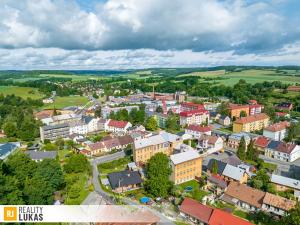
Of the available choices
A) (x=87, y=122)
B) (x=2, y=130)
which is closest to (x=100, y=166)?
(x=87, y=122)

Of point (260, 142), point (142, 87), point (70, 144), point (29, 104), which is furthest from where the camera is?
point (142, 87)

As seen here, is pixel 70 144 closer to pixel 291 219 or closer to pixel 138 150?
pixel 138 150

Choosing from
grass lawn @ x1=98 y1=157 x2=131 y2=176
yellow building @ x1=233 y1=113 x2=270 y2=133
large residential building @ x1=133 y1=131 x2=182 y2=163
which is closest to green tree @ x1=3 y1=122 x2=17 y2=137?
grass lawn @ x1=98 y1=157 x2=131 y2=176

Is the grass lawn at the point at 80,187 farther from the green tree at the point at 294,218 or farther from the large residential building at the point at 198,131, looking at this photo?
the large residential building at the point at 198,131

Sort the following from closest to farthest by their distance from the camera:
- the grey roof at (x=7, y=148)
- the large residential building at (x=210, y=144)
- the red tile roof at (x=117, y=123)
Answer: the grey roof at (x=7, y=148)
the large residential building at (x=210, y=144)
the red tile roof at (x=117, y=123)

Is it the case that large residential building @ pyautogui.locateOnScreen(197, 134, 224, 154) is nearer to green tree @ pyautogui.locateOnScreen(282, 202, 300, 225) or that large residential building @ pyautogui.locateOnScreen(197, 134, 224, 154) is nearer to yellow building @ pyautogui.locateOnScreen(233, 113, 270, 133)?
yellow building @ pyautogui.locateOnScreen(233, 113, 270, 133)

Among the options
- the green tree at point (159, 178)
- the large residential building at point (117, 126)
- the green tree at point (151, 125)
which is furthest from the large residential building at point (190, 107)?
the green tree at point (159, 178)

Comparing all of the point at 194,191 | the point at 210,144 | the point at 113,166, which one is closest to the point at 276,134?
the point at 210,144
